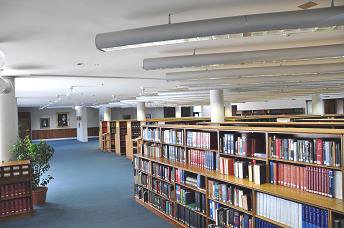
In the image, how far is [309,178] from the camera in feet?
11.9

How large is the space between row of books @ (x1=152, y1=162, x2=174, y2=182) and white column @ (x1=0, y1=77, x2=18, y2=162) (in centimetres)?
348

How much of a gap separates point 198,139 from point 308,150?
2287 mm

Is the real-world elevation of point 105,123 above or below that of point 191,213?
above

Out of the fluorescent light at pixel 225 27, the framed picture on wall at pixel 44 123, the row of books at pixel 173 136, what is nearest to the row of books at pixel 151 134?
the row of books at pixel 173 136

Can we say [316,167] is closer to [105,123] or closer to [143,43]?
[143,43]

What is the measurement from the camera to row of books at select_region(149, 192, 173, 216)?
624 centimetres

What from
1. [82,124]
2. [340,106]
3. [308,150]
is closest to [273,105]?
[340,106]

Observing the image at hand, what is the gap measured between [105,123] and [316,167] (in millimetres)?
16392

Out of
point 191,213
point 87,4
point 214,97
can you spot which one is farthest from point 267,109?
point 87,4

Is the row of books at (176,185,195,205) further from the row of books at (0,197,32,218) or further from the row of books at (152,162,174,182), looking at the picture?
the row of books at (0,197,32,218)

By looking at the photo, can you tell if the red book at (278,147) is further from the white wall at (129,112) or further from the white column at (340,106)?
the white wall at (129,112)

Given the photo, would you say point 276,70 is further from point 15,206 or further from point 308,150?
point 15,206

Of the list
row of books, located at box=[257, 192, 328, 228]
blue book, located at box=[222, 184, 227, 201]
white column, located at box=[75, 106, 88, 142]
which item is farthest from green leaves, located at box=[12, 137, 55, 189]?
white column, located at box=[75, 106, 88, 142]

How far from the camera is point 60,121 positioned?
2802 centimetres
